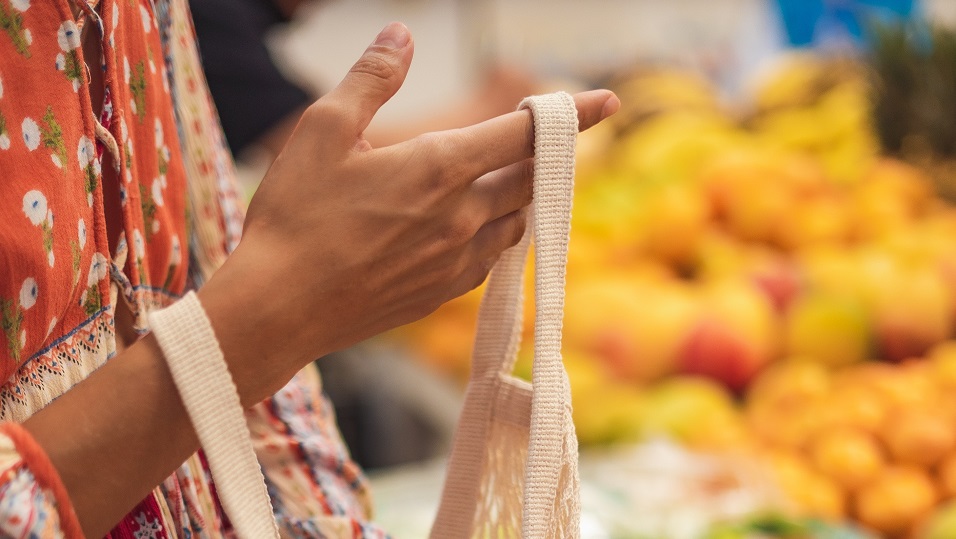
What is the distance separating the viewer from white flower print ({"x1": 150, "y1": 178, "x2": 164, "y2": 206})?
2.26 ft

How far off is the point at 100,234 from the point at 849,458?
1194mm

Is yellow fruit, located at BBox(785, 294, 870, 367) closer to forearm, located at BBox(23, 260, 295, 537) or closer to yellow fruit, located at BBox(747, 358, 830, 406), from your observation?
yellow fruit, located at BBox(747, 358, 830, 406)

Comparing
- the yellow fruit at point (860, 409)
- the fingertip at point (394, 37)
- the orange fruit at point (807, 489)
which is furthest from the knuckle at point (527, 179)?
the yellow fruit at point (860, 409)

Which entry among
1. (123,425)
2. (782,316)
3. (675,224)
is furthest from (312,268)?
(675,224)

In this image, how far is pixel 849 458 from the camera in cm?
138

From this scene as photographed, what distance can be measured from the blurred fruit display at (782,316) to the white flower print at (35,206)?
3.36 ft

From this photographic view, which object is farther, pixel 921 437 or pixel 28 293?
pixel 921 437

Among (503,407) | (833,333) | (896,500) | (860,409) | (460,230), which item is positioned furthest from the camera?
(833,333)

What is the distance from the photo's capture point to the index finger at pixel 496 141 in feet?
1.86

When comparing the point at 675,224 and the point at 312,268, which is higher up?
the point at 675,224

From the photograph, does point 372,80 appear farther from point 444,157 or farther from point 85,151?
point 85,151

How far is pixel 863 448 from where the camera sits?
1.40 metres

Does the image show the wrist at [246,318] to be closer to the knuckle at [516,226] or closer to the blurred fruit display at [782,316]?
the knuckle at [516,226]

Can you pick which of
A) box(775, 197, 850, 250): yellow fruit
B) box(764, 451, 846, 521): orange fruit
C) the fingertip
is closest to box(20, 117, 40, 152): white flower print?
the fingertip
